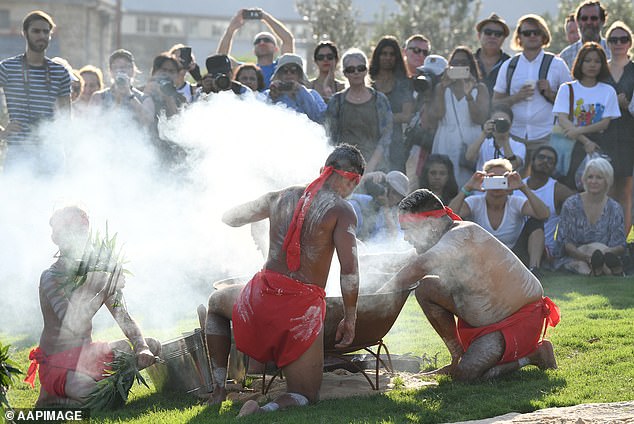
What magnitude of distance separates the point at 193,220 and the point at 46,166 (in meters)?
1.78

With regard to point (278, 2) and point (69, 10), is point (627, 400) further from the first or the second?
point (278, 2)

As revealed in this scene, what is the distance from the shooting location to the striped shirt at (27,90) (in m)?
9.69

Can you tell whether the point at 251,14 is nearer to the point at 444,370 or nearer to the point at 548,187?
the point at 548,187

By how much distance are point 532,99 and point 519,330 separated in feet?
15.7

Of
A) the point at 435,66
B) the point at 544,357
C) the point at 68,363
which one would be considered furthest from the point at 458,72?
the point at 68,363

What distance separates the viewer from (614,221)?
10016 millimetres

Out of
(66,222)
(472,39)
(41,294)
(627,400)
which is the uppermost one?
(472,39)

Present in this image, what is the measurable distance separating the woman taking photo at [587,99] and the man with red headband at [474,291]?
13.9 ft

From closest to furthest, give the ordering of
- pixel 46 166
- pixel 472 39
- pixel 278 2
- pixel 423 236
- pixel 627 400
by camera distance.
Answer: pixel 627 400, pixel 423 236, pixel 46 166, pixel 472 39, pixel 278 2

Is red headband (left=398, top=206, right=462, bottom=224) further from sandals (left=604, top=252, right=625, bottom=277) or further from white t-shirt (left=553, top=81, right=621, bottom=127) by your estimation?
white t-shirt (left=553, top=81, right=621, bottom=127)

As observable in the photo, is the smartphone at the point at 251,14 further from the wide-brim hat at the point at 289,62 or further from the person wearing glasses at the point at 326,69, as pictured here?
the wide-brim hat at the point at 289,62

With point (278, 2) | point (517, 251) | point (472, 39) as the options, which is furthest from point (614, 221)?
point (278, 2)

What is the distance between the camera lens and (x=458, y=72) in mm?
10227

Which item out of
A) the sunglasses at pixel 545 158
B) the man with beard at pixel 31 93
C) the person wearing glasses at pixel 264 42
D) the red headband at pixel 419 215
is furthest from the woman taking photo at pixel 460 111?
the red headband at pixel 419 215
